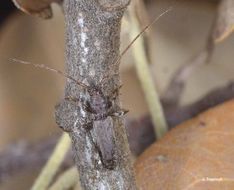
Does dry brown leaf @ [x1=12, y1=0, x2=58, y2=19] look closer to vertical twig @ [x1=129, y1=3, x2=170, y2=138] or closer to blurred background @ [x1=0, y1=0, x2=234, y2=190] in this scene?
vertical twig @ [x1=129, y1=3, x2=170, y2=138]

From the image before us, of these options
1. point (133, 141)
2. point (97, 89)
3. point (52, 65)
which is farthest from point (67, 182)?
point (52, 65)

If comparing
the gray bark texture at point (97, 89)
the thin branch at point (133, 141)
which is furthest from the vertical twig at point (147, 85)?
the gray bark texture at point (97, 89)

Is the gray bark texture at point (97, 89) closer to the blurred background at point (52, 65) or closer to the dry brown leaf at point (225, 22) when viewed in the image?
the dry brown leaf at point (225, 22)

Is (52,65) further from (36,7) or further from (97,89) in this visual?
(97,89)

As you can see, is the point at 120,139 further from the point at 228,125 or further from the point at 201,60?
the point at 201,60

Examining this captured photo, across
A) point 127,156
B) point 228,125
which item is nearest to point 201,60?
point 228,125
